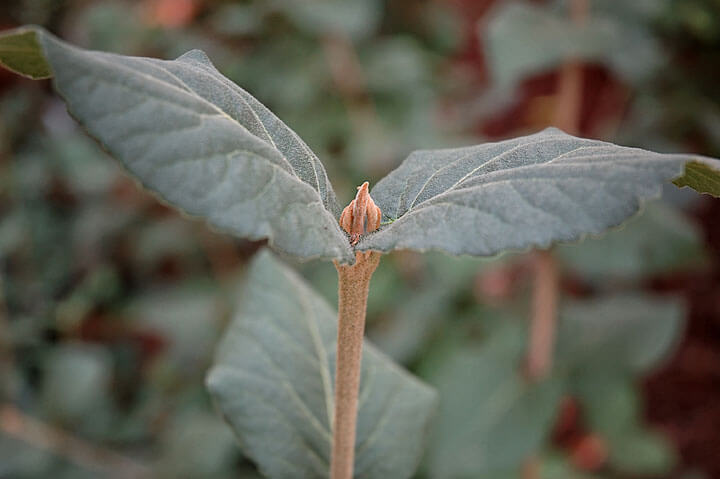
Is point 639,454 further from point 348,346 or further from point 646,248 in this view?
point 348,346

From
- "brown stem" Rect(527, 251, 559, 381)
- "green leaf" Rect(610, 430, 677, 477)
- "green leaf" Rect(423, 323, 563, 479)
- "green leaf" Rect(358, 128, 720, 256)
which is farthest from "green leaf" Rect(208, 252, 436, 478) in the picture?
"green leaf" Rect(610, 430, 677, 477)

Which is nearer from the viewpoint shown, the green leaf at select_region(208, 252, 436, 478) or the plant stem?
Result: the plant stem

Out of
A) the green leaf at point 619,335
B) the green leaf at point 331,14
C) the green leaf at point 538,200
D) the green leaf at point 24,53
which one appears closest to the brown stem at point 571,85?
the green leaf at point 619,335

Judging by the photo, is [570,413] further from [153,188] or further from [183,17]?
[153,188]

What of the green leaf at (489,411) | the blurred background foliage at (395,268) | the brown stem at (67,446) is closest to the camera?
the green leaf at (489,411)

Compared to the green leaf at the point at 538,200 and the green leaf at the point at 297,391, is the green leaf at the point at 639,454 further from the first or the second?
the green leaf at the point at 538,200

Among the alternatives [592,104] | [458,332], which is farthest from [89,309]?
[592,104]

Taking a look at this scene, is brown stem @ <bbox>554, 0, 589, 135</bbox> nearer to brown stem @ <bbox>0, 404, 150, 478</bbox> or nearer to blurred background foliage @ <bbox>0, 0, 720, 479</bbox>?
blurred background foliage @ <bbox>0, 0, 720, 479</bbox>
